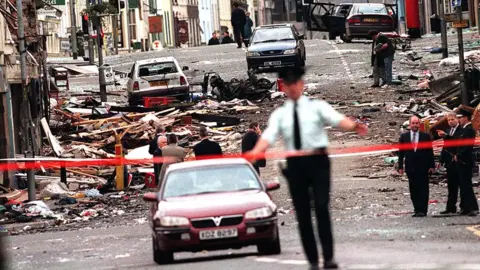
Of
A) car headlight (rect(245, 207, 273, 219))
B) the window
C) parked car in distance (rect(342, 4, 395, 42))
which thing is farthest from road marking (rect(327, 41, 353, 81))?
the window

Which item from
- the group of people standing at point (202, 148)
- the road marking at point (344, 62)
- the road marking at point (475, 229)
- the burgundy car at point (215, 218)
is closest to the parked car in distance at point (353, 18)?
the road marking at point (344, 62)

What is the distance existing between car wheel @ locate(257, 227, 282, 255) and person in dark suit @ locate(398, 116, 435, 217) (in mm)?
5246

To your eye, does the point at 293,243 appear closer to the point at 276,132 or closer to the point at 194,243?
the point at 194,243

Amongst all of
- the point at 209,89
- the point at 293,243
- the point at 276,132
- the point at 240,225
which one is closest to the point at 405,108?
the point at 209,89

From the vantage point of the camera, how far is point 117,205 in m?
29.5

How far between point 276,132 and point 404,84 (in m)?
33.6

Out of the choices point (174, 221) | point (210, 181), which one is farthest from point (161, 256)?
point (210, 181)

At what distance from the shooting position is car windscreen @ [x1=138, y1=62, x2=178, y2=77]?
4616cm

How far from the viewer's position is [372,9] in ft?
200

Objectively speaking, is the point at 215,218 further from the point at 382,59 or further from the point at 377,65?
the point at 377,65

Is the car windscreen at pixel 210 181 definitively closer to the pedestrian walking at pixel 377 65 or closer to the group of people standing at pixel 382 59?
the group of people standing at pixel 382 59

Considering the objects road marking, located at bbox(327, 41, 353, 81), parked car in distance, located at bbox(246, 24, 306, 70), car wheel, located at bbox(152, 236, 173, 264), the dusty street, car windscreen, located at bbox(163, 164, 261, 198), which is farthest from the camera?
road marking, located at bbox(327, 41, 353, 81)

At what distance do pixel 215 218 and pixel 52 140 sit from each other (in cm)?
2346

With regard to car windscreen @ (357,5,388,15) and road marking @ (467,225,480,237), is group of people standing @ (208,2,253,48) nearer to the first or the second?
car windscreen @ (357,5,388,15)
